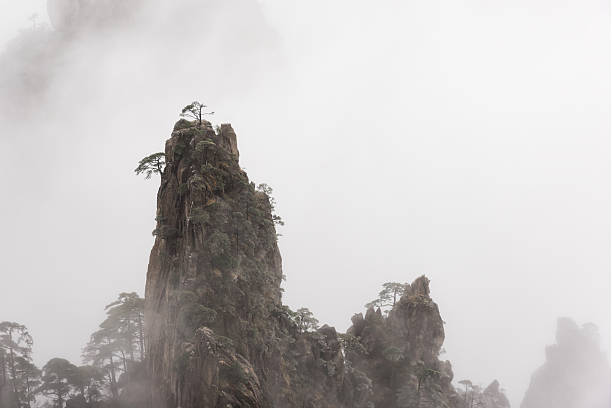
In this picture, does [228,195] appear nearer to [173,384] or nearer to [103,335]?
[173,384]

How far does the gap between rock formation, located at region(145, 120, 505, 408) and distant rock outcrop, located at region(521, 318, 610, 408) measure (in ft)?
272

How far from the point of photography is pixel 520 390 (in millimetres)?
195625

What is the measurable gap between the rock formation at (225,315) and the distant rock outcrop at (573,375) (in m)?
83.0

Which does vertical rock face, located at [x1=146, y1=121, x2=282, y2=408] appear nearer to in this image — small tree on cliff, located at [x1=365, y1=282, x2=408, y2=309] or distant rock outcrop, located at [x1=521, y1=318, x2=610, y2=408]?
small tree on cliff, located at [x1=365, y1=282, x2=408, y2=309]

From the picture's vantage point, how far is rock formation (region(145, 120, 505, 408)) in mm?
29031

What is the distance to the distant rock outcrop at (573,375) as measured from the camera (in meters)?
99.9

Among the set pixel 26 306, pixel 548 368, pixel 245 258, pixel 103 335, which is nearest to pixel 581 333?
pixel 548 368

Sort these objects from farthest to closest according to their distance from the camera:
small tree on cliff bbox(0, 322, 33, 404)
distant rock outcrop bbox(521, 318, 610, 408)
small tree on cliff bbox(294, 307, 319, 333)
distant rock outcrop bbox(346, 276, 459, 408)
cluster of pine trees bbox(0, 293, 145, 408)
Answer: distant rock outcrop bbox(521, 318, 610, 408), distant rock outcrop bbox(346, 276, 459, 408), small tree on cliff bbox(0, 322, 33, 404), cluster of pine trees bbox(0, 293, 145, 408), small tree on cliff bbox(294, 307, 319, 333)

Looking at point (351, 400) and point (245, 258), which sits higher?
point (245, 258)

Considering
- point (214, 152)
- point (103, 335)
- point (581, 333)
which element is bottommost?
point (581, 333)

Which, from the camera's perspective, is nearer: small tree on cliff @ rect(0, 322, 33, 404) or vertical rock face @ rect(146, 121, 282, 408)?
vertical rock face @ rect(146, 121, 282, 408)

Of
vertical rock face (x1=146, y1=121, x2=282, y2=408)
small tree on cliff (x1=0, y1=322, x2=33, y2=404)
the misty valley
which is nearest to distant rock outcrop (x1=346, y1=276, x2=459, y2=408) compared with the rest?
the misty valley

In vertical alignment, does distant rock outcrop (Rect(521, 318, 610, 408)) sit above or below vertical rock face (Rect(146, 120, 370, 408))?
below

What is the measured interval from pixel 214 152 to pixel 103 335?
97.8 ft
